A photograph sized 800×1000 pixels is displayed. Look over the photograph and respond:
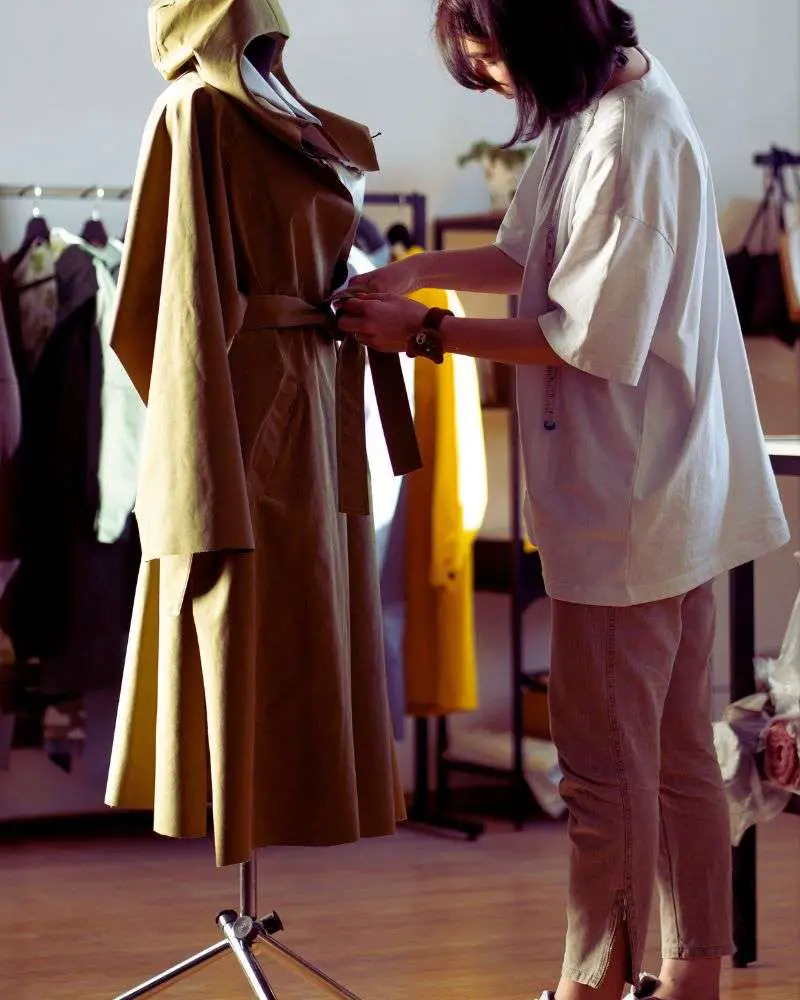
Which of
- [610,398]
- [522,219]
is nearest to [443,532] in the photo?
[522,219]

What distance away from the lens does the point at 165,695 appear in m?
1.82

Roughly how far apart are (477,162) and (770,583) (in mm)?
1480

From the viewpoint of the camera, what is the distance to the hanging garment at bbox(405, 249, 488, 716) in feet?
11.4

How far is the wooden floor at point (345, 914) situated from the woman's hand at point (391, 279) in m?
1.18

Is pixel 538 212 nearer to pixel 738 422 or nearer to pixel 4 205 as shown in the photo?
pixel 738 422

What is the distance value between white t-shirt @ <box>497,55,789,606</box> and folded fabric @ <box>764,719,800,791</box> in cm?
61

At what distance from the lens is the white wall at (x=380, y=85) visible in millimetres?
3666

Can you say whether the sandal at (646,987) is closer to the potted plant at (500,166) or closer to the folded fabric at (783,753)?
the folded fabric at (783,753)

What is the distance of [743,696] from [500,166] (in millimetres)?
1726

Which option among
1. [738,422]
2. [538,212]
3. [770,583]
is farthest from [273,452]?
[770,583]

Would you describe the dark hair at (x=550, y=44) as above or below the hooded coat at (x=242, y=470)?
above

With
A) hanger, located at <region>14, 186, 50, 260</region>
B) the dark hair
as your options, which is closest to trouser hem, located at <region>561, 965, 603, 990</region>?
the dark hair

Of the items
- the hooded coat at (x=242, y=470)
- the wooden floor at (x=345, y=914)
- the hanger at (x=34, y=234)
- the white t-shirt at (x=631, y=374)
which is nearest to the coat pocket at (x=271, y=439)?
the hooded coat at (x=242, y=470)

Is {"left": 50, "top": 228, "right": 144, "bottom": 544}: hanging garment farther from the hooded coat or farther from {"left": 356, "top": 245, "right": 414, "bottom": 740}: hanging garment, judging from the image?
the hooded coat
